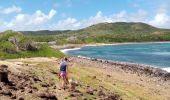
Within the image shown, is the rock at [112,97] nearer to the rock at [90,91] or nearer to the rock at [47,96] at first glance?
the rock at [90,91]

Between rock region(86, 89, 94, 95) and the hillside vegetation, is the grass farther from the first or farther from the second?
rock region(86, 89, 94, 95)

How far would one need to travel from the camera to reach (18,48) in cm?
8038

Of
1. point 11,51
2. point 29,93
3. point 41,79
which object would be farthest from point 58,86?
point 11,51

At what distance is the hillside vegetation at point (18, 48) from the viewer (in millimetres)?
75875

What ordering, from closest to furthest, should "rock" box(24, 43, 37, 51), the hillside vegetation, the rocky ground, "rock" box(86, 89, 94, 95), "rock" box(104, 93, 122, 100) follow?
the rocky ground → "rock" box(104, 93, 122, 100) → "rock" box(86, 89, 94, 95) → the hillside vegetation → "rock" box(24, 43, 37, 51)

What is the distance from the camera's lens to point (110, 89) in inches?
1699

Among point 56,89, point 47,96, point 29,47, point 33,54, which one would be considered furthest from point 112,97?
point 29,47

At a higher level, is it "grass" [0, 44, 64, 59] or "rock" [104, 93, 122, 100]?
"grass" [0, 44, 64, 59]

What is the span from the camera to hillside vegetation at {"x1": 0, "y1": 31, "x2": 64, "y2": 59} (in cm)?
7588

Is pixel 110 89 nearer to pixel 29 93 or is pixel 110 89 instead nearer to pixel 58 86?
pixel 58 86

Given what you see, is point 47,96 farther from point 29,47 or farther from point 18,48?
point 29,47

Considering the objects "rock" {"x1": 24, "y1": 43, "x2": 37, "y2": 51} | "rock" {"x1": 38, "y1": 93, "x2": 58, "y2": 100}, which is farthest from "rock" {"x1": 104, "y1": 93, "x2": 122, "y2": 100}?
"rock" {"x1": 24, "y1": 43, "x2": 37, "y2": 51}

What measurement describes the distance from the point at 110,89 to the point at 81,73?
36.7 feet

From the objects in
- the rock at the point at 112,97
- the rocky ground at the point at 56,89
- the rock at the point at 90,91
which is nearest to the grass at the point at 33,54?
the rocky ground at the point at 56,89
